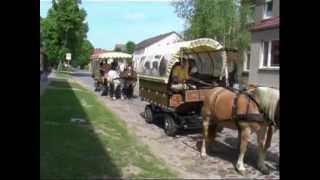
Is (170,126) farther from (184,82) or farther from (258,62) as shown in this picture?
(258,62)

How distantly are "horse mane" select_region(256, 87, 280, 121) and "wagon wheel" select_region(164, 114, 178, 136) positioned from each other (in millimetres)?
3787

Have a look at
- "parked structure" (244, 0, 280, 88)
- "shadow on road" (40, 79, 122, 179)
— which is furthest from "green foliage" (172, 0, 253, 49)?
"shadow on road" (40, 79, 122, 179)

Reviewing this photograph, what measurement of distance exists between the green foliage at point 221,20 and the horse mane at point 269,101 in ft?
78.4

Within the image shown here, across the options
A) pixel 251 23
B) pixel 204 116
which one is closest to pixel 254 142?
pixel 204 116

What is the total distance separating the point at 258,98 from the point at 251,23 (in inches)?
930

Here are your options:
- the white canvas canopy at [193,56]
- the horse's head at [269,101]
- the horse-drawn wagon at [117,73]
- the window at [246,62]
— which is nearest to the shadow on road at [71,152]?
the white canvas canopy at [193,56]

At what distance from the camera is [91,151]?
8.95m

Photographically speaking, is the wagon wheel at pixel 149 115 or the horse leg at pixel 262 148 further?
the wagon wheel at pixel 149 115

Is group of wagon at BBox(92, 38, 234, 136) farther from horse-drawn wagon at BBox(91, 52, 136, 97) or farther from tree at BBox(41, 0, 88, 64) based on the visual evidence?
tree at BBox(41, 0, 88, 64)

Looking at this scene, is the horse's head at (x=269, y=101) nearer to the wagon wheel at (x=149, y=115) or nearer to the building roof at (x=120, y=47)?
the wagon wheel at (x=149, y=115)

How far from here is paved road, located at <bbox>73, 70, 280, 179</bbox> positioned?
8305mm

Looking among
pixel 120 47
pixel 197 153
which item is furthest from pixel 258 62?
pixel 120 47

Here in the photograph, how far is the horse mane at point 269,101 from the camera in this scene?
820 cm
